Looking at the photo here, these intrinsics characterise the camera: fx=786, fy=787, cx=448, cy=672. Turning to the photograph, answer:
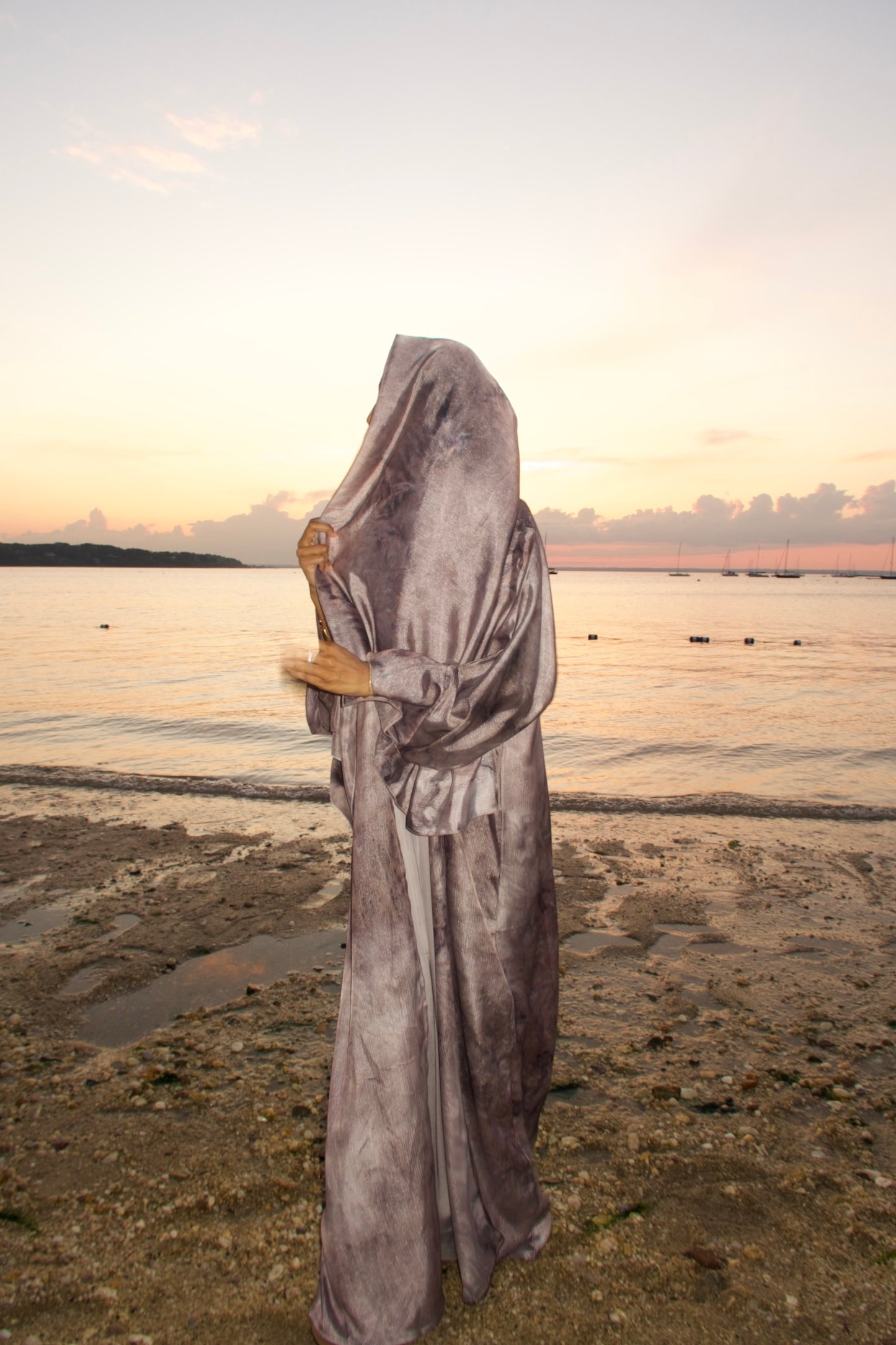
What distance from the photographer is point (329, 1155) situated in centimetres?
187

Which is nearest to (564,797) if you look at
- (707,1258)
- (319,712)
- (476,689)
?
(707,1258)

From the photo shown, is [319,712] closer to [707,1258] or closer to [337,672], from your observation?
[337,672]

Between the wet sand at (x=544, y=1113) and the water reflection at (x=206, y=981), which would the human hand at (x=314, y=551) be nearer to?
the wet sand at (x=544, y=1113)

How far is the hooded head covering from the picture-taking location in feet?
6.05

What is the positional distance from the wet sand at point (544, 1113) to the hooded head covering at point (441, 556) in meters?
1.53

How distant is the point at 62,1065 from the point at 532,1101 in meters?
2.24

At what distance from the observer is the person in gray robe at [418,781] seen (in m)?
1.85

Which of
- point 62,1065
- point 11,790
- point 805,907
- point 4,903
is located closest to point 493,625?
point 62,1065

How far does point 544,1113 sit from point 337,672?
225 centimetres

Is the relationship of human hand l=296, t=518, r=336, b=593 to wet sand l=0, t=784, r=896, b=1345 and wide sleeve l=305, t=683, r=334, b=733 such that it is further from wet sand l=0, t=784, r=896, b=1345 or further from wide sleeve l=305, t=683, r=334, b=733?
wet sand l=0, t=784, r=896, b=1345

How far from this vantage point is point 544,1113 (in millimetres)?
3057

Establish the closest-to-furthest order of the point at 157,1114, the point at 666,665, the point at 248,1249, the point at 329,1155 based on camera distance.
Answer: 1. the point at 329,1155
2. the point at 248,1249
3. the point at 157,1114
4. the point at 666,665

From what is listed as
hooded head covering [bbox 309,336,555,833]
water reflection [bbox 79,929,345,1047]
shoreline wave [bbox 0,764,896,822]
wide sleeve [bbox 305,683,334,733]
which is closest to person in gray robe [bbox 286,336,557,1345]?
hooded head covering [bbox 309,336,555,833]

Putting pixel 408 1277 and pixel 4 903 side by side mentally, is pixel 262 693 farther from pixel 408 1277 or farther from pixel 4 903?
pixel 408 1277
